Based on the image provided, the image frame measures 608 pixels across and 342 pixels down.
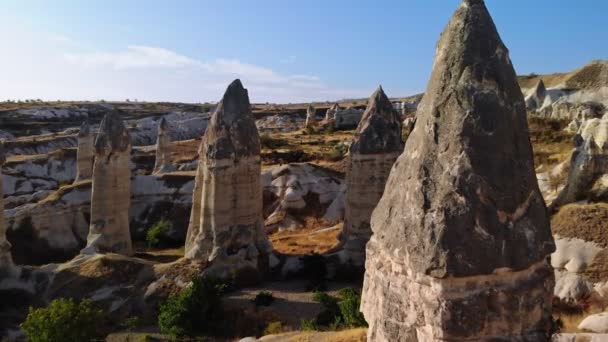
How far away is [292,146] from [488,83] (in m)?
40.2

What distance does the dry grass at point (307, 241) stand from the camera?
21.6 metres

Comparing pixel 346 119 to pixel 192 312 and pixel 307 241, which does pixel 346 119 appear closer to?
pixel 307 241

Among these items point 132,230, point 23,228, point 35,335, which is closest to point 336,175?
point 132,230

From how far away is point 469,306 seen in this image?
4988 mm

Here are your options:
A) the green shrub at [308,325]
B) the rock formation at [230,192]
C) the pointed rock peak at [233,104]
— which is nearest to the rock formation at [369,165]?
the rock formation at [230,192]

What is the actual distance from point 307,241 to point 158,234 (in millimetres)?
7824

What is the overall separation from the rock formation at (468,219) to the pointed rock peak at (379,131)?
41.0ft

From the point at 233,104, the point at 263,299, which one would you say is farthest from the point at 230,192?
the point at 263,299

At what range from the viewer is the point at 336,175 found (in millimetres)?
31516

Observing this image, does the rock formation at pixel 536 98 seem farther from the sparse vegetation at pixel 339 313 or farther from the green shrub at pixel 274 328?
the green shrub at pixel 274 328

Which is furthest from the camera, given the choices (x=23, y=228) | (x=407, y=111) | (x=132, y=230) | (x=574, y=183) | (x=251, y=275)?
(x=407, y=111)

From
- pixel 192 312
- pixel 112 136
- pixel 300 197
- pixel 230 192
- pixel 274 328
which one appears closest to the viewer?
pixel 274 328

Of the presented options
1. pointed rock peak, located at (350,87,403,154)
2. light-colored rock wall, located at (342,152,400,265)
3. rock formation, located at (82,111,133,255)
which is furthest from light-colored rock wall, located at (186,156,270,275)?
rock formation, located at (82,111,133,255)

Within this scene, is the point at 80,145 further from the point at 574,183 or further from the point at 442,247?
the point at 442,247
